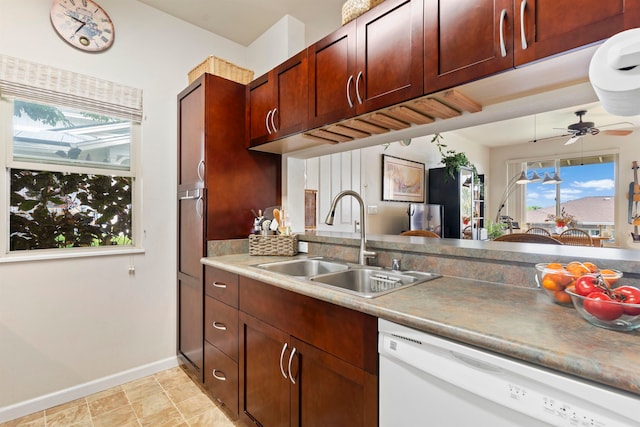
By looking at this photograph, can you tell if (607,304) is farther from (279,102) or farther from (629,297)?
(279,102)

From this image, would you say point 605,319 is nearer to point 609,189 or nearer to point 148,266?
point 148,266

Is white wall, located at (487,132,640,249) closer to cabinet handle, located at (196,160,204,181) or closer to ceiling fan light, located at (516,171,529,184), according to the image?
ceiling fan light, located at (516,171,529,184)

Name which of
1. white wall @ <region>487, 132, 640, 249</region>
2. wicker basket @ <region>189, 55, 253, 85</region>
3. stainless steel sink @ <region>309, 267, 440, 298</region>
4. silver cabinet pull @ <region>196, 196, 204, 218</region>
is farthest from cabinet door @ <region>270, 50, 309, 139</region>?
white wall @ <region>487, 132, 640, 249</region>

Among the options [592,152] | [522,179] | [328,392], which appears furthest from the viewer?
[592,152]

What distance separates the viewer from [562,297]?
0.99m

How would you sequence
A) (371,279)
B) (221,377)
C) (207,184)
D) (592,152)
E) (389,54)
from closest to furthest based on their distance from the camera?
(389,54) < (371,279) < (221,377) < (207,184) < (592,152)

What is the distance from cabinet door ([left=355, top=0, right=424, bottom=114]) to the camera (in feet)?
4.23

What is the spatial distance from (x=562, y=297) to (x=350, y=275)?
3.01 feet

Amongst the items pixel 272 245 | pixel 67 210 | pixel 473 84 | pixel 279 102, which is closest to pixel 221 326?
pixel 272 245

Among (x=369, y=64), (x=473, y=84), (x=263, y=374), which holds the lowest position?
(x=263, y=374)

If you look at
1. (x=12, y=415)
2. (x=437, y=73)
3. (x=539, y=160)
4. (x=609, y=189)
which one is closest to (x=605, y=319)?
(x=437, y=73)

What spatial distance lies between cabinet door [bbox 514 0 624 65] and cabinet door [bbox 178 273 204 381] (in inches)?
84.5

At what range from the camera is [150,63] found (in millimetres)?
2354

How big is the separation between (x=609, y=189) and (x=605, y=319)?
6.74m
